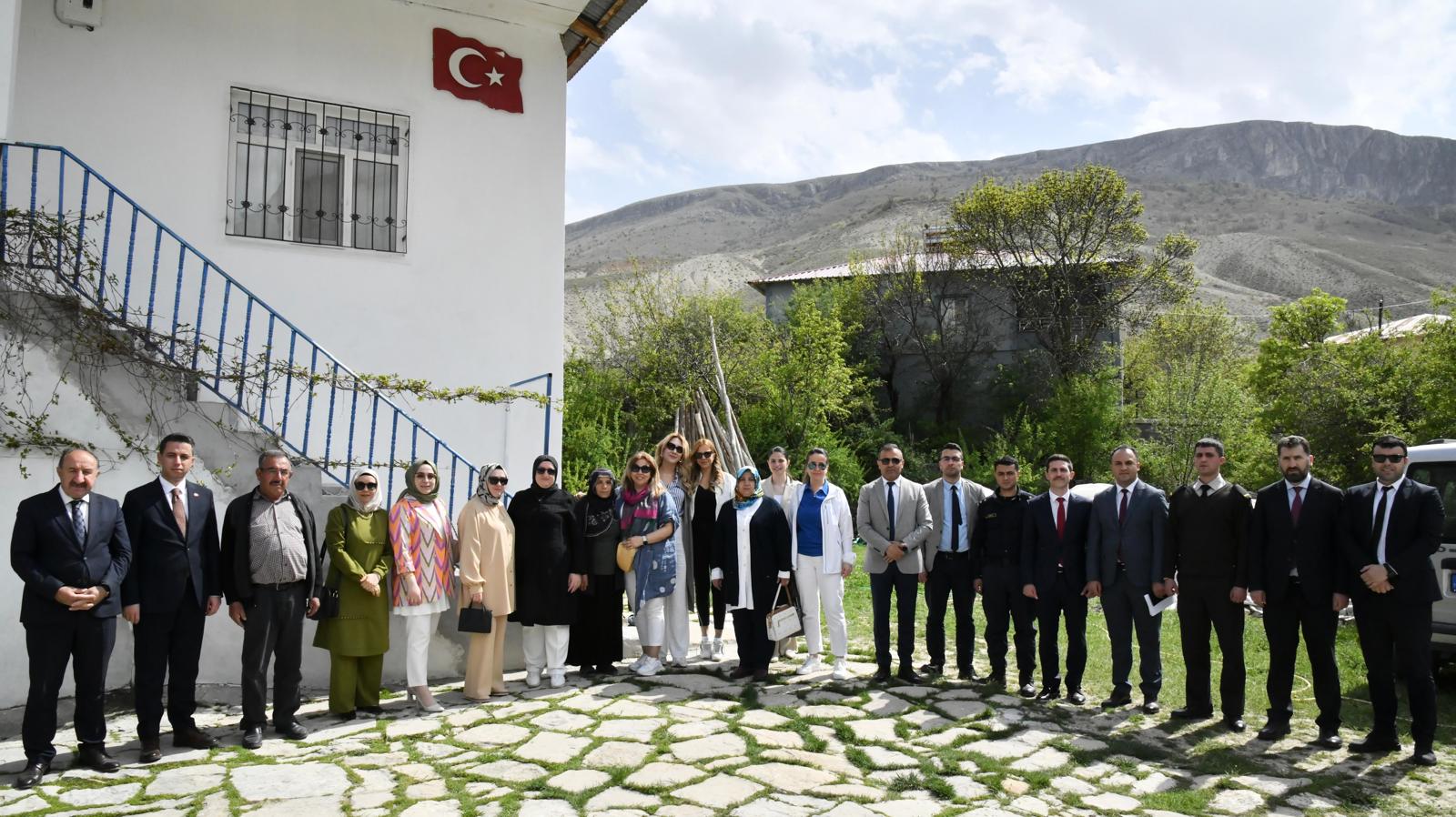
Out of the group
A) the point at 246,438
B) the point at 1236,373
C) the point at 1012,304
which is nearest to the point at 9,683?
the point at 246,438

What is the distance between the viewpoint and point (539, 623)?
6.92 m

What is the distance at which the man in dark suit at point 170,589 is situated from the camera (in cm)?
533

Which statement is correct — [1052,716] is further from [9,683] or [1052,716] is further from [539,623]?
[9,683]

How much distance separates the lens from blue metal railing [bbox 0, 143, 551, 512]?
21.5 ft

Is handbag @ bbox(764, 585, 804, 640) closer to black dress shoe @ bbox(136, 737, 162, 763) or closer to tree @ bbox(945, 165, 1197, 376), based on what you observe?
black dress shoe @ bbox(136, 737, 162, 763)

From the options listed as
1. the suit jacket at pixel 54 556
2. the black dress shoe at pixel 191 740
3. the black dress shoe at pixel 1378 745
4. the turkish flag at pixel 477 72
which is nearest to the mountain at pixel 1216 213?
the turkish flag at pixel 477 72

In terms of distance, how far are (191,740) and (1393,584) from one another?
706 centimetres

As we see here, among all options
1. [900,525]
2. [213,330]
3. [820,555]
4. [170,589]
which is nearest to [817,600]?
[820,555]

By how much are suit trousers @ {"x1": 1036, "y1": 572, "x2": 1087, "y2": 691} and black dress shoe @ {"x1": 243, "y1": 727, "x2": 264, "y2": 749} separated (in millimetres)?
5089

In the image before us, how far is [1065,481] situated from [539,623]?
155 inches

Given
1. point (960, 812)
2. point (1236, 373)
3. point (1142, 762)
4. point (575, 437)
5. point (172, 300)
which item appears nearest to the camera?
point (960, 812)

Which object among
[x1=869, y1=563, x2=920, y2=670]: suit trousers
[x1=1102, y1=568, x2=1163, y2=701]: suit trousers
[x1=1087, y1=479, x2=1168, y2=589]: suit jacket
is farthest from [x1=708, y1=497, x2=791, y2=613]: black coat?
[x1=1102, y1=568, x2=1163, y2=701]: suit trousers

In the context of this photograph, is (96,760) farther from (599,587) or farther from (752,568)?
(752,568)

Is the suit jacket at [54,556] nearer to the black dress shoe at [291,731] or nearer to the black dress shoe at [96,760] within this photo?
the black dress shoe at [96,760]
